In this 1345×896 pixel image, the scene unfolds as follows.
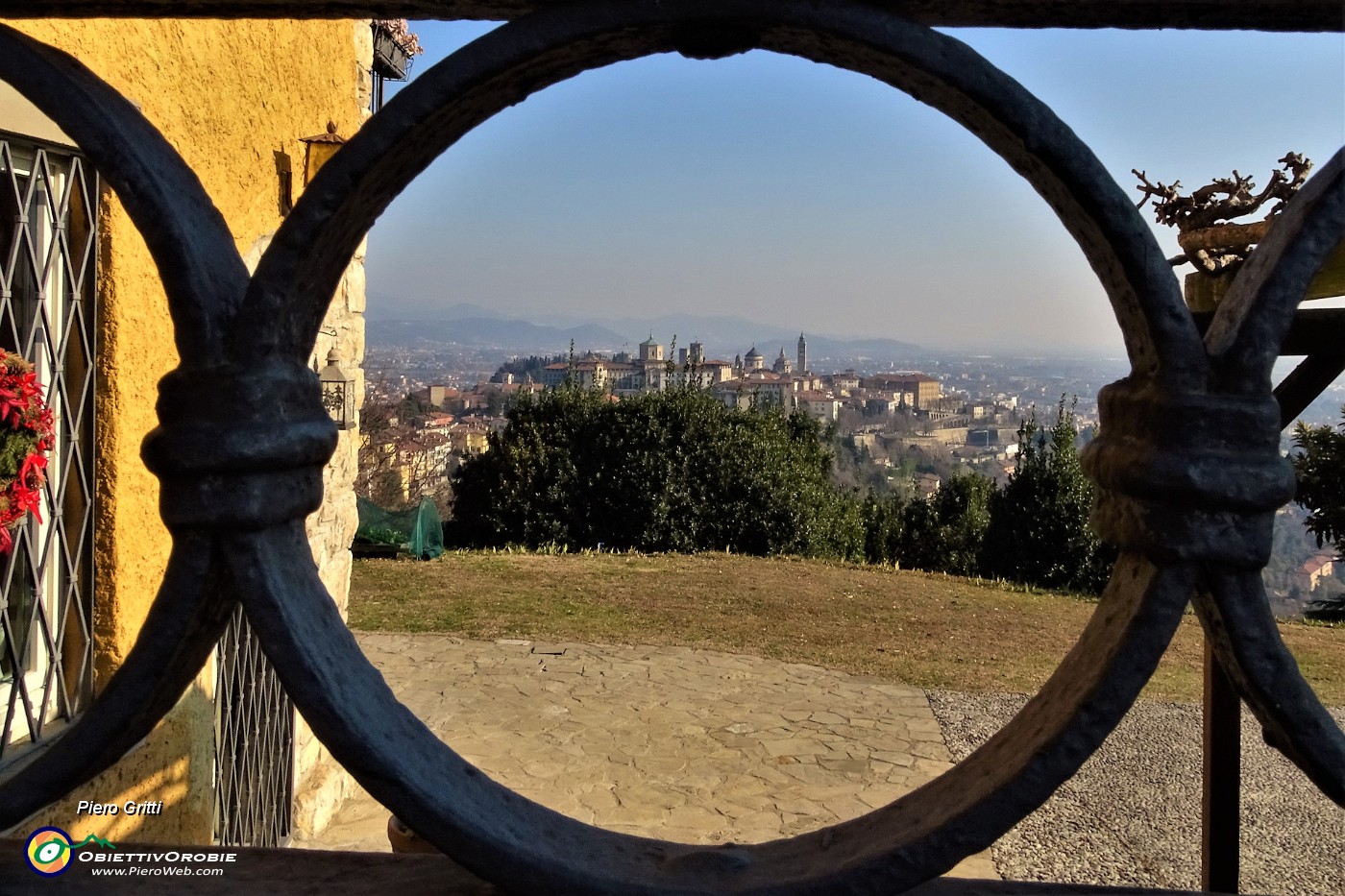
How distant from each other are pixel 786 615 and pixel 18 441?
8.35 metres

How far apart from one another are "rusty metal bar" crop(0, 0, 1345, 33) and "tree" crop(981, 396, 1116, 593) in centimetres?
1317

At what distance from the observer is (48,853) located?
75cm

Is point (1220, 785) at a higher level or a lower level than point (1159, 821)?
higher

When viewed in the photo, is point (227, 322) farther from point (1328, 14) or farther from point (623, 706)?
point (623, 706)

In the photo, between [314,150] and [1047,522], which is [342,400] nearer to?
[314,150]

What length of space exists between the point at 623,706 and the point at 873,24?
21.7 ft

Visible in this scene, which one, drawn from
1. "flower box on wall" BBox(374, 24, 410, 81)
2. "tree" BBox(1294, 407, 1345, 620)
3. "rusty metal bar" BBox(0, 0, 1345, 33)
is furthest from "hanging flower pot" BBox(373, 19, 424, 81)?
"tree" BBox(1294, 407, 1345, 620)

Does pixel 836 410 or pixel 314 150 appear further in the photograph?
pixel 836 410

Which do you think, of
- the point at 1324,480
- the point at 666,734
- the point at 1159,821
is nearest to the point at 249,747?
the point at 666,734

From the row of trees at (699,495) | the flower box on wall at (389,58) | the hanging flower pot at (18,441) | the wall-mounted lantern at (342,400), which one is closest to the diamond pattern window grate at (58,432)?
the hanging flower pot at (18,441)

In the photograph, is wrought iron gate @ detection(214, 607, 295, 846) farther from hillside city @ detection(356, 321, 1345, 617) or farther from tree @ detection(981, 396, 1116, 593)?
tree @ detection(981, 396, 1116, 593)

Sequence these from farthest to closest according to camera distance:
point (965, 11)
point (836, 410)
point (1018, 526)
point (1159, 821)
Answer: point (836, 410), point (1018, 526), point (1159, 821), point (965, 11)

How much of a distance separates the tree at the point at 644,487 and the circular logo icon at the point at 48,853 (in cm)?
1262

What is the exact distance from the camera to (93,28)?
7.22ft
